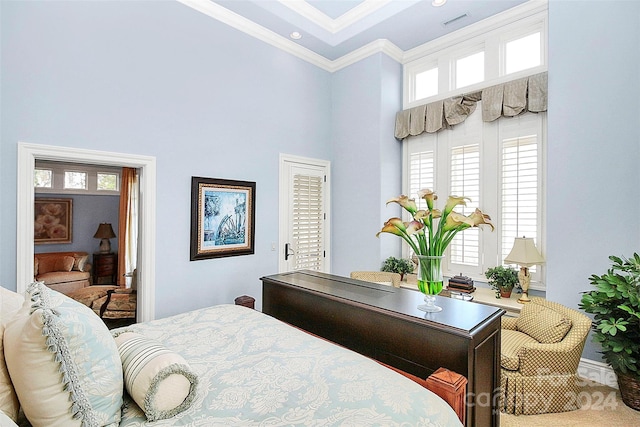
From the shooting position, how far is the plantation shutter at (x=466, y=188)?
12.5 feet

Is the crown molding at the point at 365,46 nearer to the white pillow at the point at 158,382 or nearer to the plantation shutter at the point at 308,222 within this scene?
the plantation shutter at the point at 308,222

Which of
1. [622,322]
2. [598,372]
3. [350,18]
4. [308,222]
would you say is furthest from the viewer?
[308,222]

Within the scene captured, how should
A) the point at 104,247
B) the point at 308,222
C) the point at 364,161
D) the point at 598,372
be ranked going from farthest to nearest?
the point at 104,247, the point at 308,222, the point at 364,161, the point at 598,372

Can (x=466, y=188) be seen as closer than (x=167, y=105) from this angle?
No

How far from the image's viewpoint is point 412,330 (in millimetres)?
1604

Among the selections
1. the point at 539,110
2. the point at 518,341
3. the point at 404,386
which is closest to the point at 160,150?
the point at 404,386

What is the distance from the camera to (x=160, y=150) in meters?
3.06

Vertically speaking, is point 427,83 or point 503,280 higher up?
point 427,83

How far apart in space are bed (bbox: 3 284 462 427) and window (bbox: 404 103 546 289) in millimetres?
2362

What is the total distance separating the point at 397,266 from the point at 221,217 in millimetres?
2325

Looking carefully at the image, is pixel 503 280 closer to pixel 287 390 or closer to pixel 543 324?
pixel 543 324

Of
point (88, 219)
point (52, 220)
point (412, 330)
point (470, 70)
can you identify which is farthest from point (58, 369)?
point (88, 219)

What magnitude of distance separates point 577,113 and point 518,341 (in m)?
2.11

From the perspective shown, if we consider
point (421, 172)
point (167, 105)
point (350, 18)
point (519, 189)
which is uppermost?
point (350, 18)
